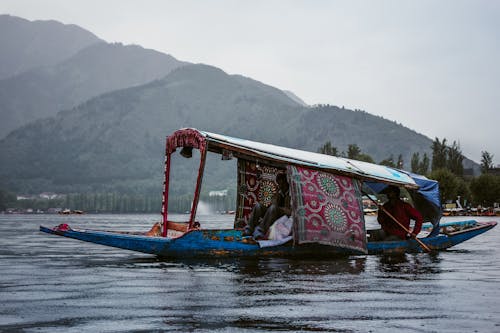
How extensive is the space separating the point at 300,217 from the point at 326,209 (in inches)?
32.7

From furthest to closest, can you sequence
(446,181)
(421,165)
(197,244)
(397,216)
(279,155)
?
(421,165) → (446,181) → (397,216) → (279,155) → (197,244)

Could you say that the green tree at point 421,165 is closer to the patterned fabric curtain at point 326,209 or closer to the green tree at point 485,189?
the green tree at point 485,189

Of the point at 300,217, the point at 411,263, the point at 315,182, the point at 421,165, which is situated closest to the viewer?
the point at 411,263

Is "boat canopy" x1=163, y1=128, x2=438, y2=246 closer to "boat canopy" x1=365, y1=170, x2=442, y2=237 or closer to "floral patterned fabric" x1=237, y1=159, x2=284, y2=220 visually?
"boat canopy" x1=365, y1=170, x2=442, y2=237

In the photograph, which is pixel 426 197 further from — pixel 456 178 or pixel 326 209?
pixel 456 178

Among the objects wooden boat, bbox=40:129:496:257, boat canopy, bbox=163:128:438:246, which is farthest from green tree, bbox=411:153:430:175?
boat canopy, bbox=163:128:438:246

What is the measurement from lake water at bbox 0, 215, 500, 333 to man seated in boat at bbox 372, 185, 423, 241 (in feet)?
7.06

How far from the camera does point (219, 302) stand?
9148 mm

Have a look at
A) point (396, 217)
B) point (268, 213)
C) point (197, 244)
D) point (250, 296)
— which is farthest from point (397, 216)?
point (250, 296)

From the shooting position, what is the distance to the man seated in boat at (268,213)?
17.0m

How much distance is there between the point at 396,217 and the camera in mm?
18469

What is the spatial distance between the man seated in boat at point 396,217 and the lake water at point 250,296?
215cm

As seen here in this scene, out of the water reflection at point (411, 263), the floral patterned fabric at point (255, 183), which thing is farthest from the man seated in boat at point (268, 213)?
the water reflection at point (411, 263)

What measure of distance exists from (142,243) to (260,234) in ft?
10.1
